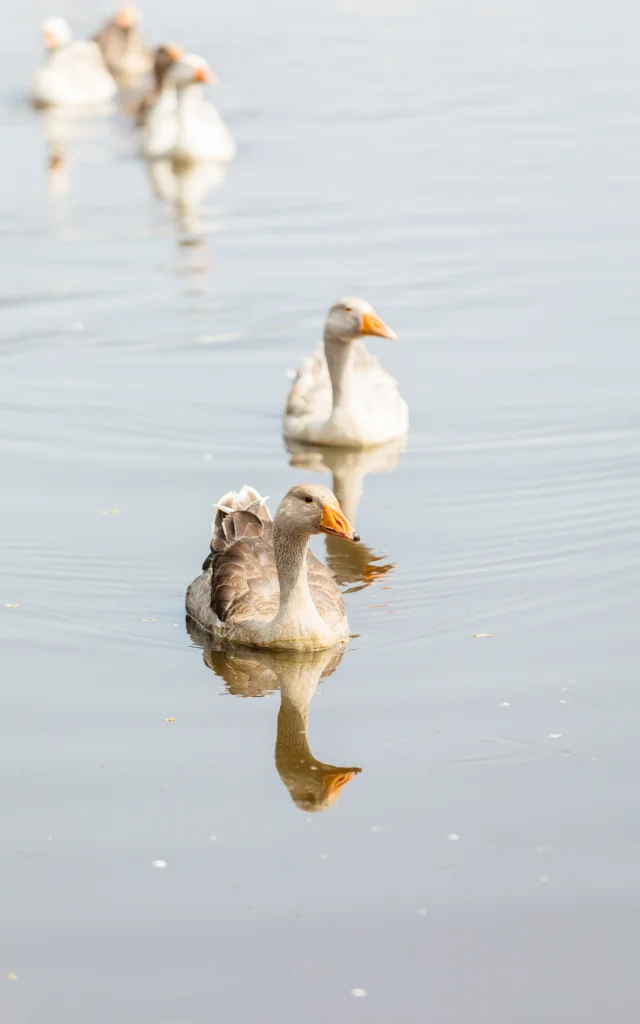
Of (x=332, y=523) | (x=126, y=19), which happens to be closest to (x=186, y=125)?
(x=126, y=19)

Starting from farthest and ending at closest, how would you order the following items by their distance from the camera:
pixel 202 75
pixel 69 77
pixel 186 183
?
1. pixel 69 77
2. pixel 202 75
3. pixel 186 183

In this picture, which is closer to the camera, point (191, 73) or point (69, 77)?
point (191, 73)

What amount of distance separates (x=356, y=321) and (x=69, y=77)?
20.3 meters

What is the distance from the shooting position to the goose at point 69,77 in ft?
105

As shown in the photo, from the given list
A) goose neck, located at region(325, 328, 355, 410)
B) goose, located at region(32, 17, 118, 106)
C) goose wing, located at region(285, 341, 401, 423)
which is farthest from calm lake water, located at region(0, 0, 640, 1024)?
goose, located at region(32, 17, 118, 106)

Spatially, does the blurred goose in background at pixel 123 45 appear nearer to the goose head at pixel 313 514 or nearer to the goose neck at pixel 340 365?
the goose neck at pixel 340 365

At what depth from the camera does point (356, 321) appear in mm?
13789

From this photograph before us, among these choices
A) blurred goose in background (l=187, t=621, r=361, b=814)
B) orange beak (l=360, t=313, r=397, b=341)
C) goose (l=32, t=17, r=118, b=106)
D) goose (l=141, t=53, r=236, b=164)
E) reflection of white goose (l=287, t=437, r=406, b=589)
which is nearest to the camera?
blurred goose in background (l=187, t=621, r=361, b=814)

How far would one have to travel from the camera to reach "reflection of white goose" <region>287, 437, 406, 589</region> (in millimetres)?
11117

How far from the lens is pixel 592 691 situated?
8805 mm

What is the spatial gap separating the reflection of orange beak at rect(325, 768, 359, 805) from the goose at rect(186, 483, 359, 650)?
1640 mm

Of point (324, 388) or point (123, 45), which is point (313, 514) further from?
point (123, 45)

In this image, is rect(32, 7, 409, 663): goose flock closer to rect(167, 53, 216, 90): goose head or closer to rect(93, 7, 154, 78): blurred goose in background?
rect(167, 53, 216, 90): goose head

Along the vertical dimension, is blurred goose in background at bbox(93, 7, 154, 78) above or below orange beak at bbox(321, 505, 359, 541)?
below
